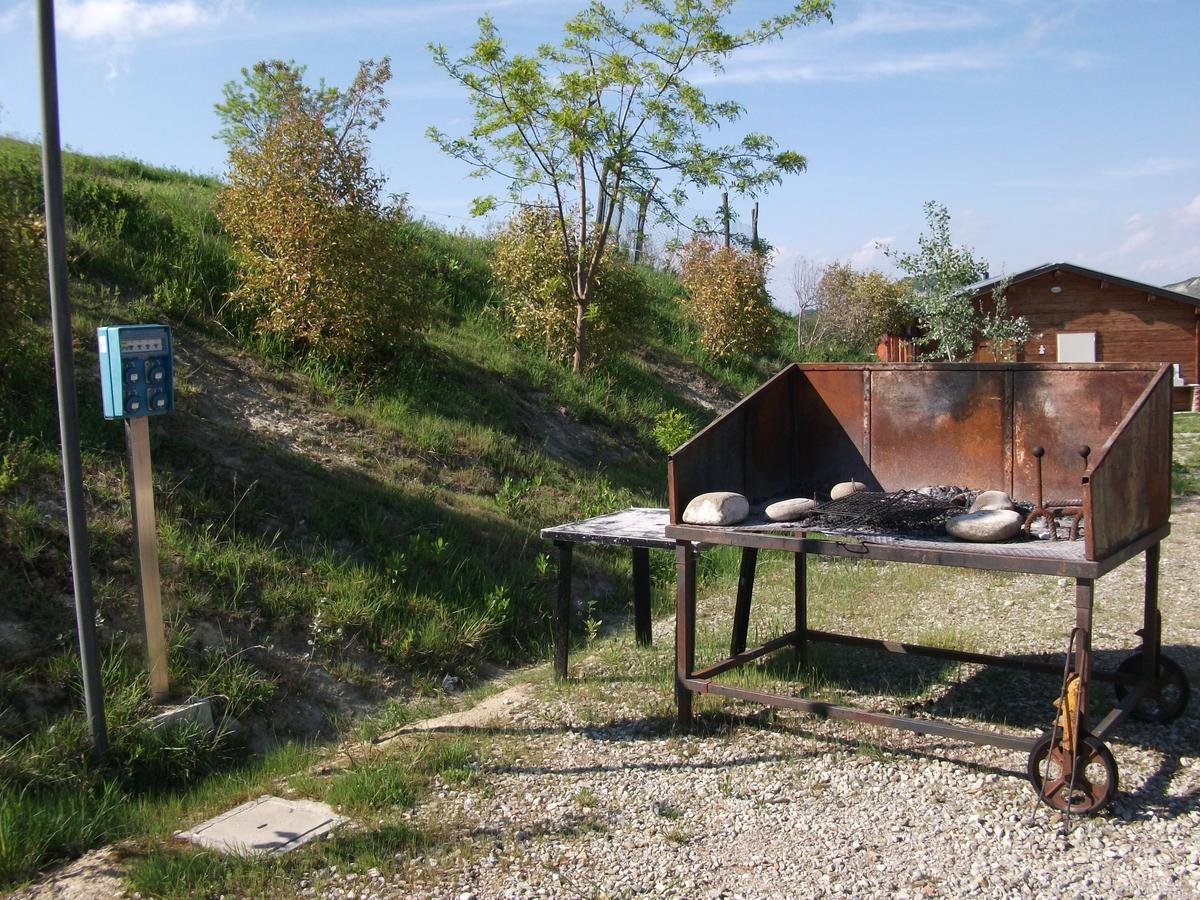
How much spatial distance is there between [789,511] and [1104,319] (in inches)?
1092

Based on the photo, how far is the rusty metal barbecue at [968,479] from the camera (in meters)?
4.39

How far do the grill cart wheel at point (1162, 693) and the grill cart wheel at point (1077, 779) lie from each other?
1.25 meters

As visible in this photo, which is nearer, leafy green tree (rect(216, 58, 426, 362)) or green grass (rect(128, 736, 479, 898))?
green grass (rect(128, 736, 479, 898))

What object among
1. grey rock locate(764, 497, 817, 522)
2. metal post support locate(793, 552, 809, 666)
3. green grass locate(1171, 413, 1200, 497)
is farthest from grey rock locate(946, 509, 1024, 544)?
green grass locate(1171, 413, 1200, 497)

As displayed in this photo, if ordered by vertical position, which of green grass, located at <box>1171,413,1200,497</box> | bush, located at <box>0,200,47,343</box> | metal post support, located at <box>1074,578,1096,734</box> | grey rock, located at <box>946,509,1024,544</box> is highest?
bush, located at <box>0,200,47,343</box>

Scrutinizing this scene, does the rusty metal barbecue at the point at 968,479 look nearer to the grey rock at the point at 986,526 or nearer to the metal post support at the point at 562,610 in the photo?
the grey rock at the point at 986,526

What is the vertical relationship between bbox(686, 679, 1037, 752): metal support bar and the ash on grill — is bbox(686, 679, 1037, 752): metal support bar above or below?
below

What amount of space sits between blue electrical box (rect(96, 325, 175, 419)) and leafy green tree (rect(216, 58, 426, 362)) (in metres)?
5.71

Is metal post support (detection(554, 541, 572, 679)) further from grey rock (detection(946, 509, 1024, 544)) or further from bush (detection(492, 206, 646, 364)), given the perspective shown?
bush (detection(492, 206, 646, 364))

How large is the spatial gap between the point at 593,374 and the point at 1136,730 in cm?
1130

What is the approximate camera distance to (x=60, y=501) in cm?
647

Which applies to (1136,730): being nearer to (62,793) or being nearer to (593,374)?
(62,793)

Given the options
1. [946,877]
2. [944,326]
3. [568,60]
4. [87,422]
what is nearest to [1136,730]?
[946,877]

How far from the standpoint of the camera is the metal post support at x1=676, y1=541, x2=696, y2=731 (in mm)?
5391
